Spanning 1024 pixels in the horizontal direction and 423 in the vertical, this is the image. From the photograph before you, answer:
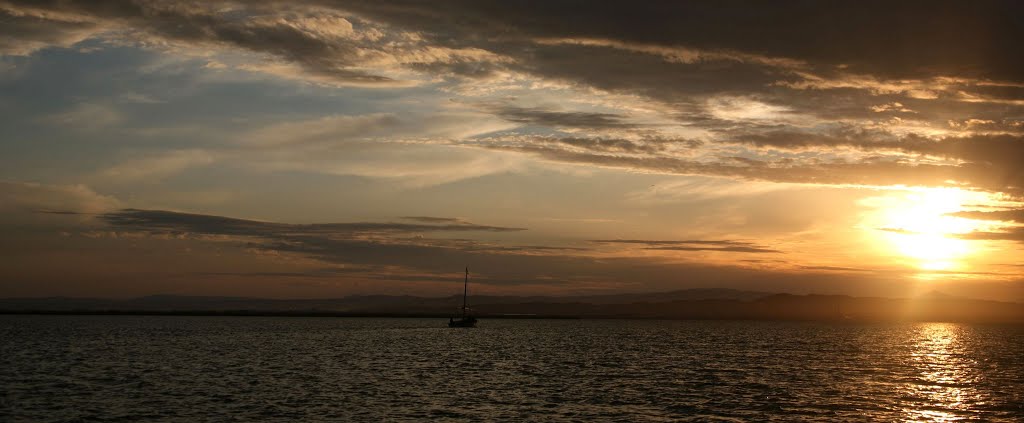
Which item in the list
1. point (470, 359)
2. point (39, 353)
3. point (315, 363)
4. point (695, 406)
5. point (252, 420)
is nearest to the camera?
point (252, 420)

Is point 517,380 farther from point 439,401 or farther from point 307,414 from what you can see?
point 307,414

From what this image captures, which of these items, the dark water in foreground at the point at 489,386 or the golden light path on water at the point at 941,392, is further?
the golden light path on water at the point at 941,392

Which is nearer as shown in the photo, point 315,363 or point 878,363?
point 315,363

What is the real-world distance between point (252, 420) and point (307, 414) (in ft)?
12.2

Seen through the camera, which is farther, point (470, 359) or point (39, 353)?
point (39, 353)

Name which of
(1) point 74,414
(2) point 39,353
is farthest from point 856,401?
(2) point 39,353

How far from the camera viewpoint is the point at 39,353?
108 m

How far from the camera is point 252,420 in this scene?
50.6 m

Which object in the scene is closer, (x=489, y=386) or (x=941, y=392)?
(x=489, y=386)

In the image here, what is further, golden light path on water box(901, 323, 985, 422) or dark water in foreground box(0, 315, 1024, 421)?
golden light path on water box(901, 323, 985, 422)

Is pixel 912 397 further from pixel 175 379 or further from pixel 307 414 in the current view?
pixel 175 379

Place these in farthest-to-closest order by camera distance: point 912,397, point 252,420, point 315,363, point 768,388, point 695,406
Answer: point 315,363 → point 768,388 → point 912,397 → point 695,406 → point 252,420

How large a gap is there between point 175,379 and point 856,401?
181 feet

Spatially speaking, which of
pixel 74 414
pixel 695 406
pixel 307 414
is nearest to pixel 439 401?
pixel 307 414
